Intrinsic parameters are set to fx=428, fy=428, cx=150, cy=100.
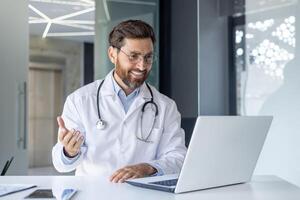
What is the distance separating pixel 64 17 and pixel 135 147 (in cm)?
526

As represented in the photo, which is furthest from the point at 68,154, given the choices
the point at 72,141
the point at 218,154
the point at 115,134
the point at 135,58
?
the point at 218,154

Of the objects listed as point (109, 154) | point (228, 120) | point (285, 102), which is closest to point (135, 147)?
point (109, 154)

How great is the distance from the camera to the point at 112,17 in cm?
397

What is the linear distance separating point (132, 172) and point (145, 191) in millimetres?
220

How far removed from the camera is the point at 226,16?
3607 millimetres

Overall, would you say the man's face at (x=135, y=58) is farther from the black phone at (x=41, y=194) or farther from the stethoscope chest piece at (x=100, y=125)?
the black phone at (x=41, y=194)

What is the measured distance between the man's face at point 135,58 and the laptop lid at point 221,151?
2.01 feet

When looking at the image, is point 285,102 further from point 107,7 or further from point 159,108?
point 107,7

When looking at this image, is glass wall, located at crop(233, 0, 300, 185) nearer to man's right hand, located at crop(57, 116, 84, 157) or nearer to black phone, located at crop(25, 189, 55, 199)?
man's right hand, located at crop(57, 116, 84, 157)

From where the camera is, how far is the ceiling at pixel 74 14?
13.1 ft

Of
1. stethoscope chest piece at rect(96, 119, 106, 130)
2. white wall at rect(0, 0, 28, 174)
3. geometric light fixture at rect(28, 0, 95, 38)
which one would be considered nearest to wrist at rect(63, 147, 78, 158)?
stethoscope chest piece at rect(96, 119, 106, 130)

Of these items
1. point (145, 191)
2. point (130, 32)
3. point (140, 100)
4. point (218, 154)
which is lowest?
point (145, 191)

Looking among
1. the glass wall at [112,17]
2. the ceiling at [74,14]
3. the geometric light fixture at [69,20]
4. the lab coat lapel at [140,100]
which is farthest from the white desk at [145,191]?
the geometric light fixture at [69,20]

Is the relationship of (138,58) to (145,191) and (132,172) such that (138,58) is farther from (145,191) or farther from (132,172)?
(145,191)
